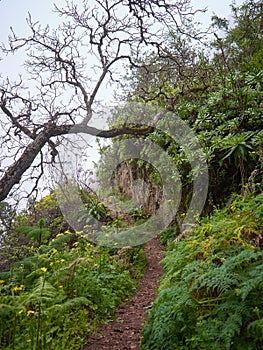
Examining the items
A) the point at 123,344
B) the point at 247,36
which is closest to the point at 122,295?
the point at 123,344

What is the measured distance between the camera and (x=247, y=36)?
35.0ft

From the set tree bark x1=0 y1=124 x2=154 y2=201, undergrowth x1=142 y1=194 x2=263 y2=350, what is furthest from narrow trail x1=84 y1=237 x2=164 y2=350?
tree bark x1=0 y1=124 x2=154 y2=201

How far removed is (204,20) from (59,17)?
18.6 feet

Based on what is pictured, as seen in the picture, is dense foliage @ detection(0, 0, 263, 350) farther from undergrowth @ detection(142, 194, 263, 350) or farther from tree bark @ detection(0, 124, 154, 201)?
tree bark @ detection(0, 124, 154, 201)

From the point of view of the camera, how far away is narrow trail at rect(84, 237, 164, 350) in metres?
3.71

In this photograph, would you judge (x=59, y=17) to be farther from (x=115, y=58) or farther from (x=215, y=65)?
(x=215, y=65)

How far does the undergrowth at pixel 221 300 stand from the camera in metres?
2.47

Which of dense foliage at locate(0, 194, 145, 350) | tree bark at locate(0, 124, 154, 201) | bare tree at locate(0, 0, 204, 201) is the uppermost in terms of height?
bare tree at locate(0, 0, 204, 201)

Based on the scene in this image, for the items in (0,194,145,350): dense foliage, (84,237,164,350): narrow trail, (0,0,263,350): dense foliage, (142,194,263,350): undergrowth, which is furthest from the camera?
(84,237,164,350): narrow trail

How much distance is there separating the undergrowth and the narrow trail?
0.54 metres

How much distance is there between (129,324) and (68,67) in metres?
6.21

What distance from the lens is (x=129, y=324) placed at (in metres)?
4.30

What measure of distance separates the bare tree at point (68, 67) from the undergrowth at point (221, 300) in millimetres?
4366

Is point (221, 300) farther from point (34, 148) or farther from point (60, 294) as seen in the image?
point (34, 148)
